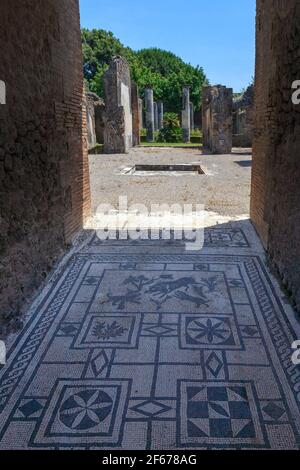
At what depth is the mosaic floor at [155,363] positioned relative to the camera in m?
1.87

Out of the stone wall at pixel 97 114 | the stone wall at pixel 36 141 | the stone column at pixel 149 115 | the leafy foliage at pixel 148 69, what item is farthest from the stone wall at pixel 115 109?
the stone wall at pixel 36 141

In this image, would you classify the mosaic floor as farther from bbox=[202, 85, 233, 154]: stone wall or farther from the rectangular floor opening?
bbox=[202, 85, 233, 154]: stone wall

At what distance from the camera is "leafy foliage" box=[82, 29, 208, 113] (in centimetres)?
2923

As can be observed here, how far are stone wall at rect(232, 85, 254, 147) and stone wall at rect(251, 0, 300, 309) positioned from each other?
13.5 meters

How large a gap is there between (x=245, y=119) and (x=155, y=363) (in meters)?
16.9

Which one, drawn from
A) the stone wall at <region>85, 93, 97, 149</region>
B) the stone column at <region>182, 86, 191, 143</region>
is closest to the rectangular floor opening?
the stone wall at <region>85, 93, 97, 149</region>

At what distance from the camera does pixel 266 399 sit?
81.1 inches

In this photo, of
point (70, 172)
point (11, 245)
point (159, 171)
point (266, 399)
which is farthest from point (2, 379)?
point (159, 171)

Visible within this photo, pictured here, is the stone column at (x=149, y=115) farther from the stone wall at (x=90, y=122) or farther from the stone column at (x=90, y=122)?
the stone column at (x=90, y=122)

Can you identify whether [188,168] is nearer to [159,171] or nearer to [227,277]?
[159,171]

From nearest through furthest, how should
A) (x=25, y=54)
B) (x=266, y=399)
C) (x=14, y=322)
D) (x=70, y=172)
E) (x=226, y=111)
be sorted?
(x=266, y=399)
(x=14, y=322)
(x=25, y=54)
(x=70, y=172)
(x=226, y=111)

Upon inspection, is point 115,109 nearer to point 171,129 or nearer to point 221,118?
point 221,118

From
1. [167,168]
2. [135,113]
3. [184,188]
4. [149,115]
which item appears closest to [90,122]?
[135,113]
